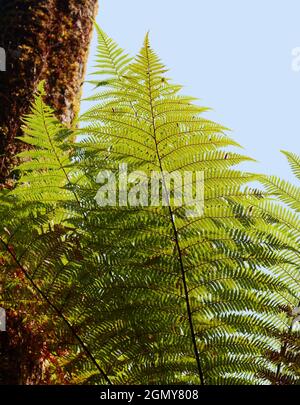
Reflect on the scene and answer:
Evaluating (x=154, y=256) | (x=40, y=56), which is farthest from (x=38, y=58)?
(x=154, y=256)

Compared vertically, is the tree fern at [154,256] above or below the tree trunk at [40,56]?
below

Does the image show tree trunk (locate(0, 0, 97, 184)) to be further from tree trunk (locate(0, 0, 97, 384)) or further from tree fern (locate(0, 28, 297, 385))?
tree fern (locate(0, 28, 297, 385))

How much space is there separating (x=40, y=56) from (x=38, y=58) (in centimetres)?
2

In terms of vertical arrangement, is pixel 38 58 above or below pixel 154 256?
above

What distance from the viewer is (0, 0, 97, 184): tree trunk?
8.30ft

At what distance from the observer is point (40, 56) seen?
2688 millimetres

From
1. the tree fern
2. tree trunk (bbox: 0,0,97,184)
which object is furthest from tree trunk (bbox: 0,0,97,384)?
the tree fern

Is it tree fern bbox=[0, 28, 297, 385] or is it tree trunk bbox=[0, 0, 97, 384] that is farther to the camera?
tree trunk bbox=[0, 0, 97, 384]

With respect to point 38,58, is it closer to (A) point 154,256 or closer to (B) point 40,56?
(B) point 40,56

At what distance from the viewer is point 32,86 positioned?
8.55 feet

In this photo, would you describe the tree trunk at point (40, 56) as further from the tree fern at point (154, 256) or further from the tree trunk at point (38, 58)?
the tree fern at point (154, 256)

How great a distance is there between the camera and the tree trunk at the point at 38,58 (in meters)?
2.50

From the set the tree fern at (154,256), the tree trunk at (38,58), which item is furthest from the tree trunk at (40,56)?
the tree fern at (154,256)

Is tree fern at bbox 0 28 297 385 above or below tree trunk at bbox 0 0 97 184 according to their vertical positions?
below
